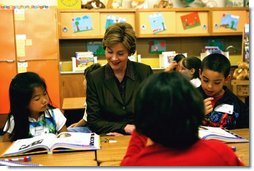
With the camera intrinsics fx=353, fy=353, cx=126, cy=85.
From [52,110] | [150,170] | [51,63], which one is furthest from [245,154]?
[51,63]

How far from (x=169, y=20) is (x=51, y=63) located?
4.22 ft

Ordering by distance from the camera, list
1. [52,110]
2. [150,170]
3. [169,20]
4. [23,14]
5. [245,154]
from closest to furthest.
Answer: [150,170], [245,154], [52,110], [23,14], [169,20]

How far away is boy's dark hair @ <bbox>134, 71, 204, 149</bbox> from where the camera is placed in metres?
0.68

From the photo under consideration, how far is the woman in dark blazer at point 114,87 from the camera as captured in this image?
1.43 m

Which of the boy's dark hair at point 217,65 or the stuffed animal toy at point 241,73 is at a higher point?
the boy's dark hair at point 217,65

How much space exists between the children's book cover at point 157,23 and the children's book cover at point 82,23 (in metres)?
0.64

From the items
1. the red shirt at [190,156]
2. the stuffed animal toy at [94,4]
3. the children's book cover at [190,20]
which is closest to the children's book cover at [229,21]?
the children's book cover at [190,20]

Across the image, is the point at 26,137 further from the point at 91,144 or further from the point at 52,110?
the point at 91,144

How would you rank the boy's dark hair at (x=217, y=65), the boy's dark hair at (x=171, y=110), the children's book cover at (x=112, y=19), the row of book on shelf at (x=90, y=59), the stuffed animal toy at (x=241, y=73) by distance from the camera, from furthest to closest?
1. the children's book cover at (x=112, y=19)
2. the row of book on shelf at (x=90, y=59)
3. the stuffed animal toy at (x=241, y=73)
4. the boy's dark hair at (x=217, y=65)
5. the boy's dark hair at (x=171, y=110)

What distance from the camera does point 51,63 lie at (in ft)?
11.5

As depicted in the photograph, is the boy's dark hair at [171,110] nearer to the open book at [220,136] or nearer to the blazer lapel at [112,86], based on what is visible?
the open book at [220,136]

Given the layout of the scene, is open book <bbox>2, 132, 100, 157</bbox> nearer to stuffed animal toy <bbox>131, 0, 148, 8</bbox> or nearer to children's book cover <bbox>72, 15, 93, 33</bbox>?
children's book cover <bbox>72, 15, 93, 33</bbox>

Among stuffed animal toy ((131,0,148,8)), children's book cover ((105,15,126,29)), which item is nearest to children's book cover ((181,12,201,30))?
stuffed animal toy ((131,0,148,8))

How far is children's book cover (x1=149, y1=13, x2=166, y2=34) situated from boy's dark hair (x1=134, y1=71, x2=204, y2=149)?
119 inches
